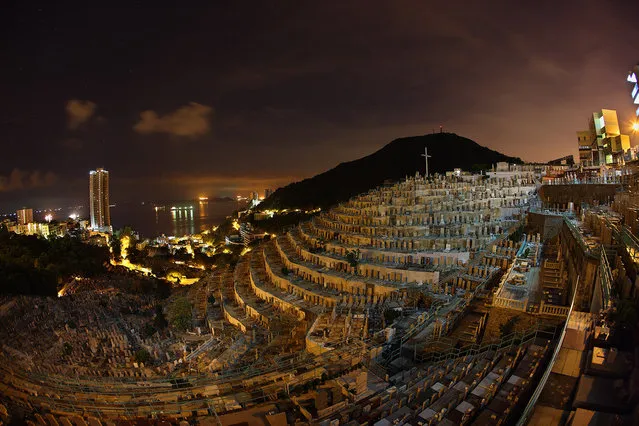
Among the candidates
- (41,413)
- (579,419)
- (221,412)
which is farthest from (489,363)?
(41,413)

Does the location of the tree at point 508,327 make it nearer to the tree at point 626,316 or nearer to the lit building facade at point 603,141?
the tree at point 626,316

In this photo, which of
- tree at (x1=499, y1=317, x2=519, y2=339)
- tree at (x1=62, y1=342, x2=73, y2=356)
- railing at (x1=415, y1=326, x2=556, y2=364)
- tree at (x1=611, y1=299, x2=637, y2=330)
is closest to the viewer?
tree at (x1=611, y1=299, x2=637, y2=330)

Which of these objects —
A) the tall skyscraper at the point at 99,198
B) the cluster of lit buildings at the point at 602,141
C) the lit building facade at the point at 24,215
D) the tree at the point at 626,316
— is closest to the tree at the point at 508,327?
the tree at the point at 626,316

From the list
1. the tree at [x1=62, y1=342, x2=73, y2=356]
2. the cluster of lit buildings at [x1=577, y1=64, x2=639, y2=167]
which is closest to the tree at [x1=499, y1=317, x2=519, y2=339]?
the tree at [x1=62, y1=342, x2=73, y2=356]

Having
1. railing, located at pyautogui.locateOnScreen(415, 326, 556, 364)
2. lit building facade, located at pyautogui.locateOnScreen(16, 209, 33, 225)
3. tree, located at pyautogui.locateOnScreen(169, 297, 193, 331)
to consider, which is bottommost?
tree, located at pyautogui.locateOnScreen(169, 297, 193, 331)

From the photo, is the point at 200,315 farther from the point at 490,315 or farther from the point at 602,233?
the point at 602,233

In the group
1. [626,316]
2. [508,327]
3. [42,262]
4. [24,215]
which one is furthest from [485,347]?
[24,215]

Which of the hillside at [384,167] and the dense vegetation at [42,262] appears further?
the hillside at [384,167]

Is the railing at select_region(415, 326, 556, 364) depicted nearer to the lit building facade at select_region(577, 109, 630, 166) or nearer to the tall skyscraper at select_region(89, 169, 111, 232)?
the lit building facade at select_region(577, 109, 630, 166)

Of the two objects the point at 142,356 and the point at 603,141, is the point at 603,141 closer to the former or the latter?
the point at 603,141
